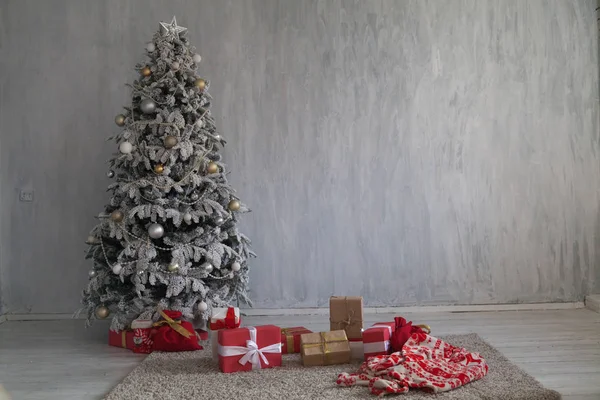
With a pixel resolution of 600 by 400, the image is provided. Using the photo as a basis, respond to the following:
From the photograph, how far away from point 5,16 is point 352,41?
2579mm

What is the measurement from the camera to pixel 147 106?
3.87m

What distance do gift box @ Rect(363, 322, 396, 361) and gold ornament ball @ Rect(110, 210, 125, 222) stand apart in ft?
5.36

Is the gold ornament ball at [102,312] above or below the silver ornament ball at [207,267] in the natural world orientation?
below

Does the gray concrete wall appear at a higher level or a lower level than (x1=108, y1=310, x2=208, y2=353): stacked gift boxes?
higher

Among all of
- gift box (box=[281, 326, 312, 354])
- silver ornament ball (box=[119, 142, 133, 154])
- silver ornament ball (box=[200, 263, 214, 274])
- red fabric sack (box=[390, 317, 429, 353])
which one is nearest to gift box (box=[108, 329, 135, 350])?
silver ornament ball (box=[200, 263, 214, 274])

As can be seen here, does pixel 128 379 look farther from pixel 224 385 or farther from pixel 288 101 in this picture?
pixel 288 101

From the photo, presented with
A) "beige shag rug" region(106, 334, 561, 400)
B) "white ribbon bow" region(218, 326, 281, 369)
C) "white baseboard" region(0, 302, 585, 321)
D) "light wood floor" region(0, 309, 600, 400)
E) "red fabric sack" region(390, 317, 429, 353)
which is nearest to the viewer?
"beige shag rug" region(106, 334, 561, 400)

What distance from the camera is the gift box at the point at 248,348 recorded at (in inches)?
129

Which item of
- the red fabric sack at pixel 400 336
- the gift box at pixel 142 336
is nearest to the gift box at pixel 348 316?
the red fabric sack at pixel 400 336

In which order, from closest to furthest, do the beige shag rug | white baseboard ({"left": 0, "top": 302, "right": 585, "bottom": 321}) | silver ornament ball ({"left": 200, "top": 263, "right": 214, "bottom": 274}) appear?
the beige shag rug < silver ornament ball ({"left": 200, "top": 263, "right": 214, "bottom": 274}) < white baseboard ({"left": 0, "top": 302, "right": 585, "bottom": 321})

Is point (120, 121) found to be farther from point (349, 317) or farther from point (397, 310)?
point (397, 310)

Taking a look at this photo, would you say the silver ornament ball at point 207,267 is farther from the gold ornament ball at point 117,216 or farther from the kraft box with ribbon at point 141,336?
the gold ornament ball at point 117,216

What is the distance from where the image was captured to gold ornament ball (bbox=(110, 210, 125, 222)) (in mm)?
3846

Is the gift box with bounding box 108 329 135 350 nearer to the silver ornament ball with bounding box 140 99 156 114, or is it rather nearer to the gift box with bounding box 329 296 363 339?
the gift box with bounding box 329 296 363 339
